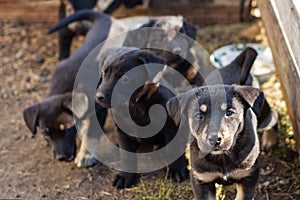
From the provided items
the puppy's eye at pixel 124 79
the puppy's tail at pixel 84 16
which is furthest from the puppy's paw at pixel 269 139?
the puppy's tail at pixel 84 16

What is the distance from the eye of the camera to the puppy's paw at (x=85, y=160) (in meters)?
5.82

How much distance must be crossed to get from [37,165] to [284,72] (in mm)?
2694

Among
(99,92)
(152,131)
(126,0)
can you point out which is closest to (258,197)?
(152,131)

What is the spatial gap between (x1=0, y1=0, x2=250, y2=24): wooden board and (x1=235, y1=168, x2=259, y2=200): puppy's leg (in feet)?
15.8

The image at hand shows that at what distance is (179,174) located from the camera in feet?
17.6

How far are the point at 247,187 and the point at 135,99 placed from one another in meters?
1.36

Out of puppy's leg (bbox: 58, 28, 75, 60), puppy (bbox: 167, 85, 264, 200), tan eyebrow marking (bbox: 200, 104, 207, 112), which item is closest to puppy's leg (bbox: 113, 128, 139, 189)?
puppy (bbox: 167, 85, 264, 200)

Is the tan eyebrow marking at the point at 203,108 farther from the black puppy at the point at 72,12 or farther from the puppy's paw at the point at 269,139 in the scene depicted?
the black puppy at the point at 72,12

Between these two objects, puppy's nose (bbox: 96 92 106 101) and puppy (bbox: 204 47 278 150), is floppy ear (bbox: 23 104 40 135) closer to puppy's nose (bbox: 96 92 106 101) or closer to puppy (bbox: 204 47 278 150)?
puppy's nose (bbox: 96 92 106 101)

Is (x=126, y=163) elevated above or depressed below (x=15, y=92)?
above

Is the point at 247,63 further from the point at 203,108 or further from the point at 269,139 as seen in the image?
the point at 203,108

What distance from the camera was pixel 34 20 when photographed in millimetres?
9266

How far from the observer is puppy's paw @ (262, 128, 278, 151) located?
5648 mm

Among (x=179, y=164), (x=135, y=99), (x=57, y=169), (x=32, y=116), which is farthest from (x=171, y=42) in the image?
(x=57, y=169)
